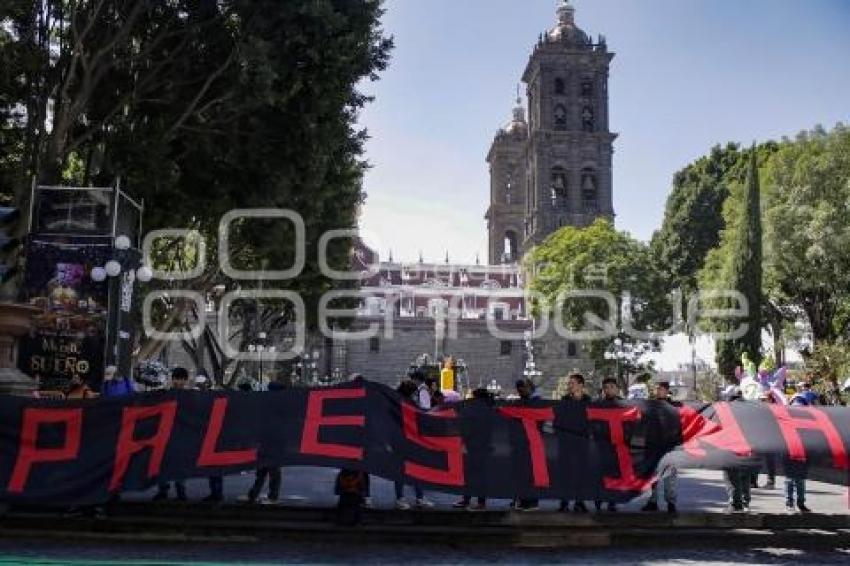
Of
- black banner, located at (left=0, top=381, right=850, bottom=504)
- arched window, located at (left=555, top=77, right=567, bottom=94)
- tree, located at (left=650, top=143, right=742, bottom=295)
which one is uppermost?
arched window, located at (left=555, top=77, right=567, bottom=94)

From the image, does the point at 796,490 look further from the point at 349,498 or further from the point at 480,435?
the point at 349,498

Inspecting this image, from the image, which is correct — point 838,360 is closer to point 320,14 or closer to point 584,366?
point 320,14

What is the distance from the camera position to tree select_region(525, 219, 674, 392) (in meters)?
54.0

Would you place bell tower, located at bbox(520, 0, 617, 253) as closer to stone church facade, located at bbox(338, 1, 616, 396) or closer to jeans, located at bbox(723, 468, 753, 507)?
stone church facade, located at bbox(338, 1, 616, 396)

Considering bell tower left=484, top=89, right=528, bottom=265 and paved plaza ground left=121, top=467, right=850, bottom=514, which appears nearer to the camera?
paved plaza ground left=121, top=467, right=850, bottom=514

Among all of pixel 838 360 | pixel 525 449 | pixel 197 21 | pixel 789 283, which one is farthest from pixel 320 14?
pixel 789 283

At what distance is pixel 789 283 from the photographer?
4122cm

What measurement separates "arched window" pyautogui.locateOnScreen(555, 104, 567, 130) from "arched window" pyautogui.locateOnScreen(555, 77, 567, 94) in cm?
131

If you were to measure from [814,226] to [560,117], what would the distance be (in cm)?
4521

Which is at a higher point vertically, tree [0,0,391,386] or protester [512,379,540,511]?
tree [0,0,391,386]

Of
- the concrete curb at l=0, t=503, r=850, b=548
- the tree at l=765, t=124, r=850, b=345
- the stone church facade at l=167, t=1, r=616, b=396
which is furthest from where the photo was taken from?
the stone church facade at l=167, t=1, r=616, b=396

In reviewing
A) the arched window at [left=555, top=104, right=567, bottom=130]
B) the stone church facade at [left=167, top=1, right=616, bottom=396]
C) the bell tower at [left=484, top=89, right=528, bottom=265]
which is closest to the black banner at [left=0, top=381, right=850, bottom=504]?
the stone church facade at [left=167, top=1, right=616, bottom=396]

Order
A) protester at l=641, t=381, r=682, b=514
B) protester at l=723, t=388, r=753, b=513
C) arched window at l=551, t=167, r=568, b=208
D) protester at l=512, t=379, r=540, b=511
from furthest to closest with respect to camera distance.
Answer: arched window at l=551, t=167, r=568, b=208 → protester at l=723, t=388, r=753, b=513 → protester at l=512, t=379, r=540, b=511 → protester at l=641, t=381, r=682, b=514

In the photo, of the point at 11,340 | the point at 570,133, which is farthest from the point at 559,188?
the point at 11,340
